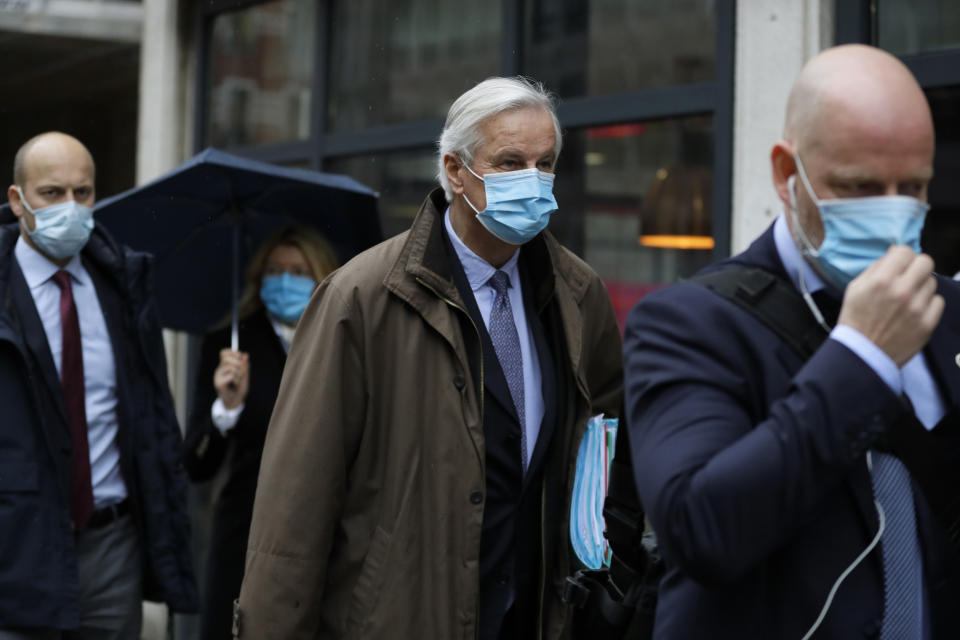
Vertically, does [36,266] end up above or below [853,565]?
above

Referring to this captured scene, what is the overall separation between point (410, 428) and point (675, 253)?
8.97 feet

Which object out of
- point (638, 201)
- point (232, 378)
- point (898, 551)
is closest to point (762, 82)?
point (638, 201)

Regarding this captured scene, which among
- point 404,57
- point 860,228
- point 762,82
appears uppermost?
point 404,57

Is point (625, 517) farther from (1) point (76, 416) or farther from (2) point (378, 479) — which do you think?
(1) point (76, 416)

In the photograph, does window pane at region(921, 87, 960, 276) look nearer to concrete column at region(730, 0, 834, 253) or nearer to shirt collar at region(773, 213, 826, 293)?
concrete column at region(730, 0, 834, 253)

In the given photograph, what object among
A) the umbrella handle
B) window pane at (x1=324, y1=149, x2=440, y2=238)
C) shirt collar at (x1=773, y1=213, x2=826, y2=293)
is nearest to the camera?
shirt collar at (x1=773, y1=213, x2=826, y2=293)

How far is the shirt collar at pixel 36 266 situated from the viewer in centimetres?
435

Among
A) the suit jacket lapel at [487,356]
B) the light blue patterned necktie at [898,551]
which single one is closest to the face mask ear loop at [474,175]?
the suit jacket lapel at [487,356]

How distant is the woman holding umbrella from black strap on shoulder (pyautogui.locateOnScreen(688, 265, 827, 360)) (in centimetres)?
332

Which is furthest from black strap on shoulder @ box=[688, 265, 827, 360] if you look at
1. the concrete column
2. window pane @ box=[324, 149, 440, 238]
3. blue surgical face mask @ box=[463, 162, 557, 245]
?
window pane @ box=[324, 149, 440, 238]

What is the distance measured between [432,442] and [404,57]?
430cm

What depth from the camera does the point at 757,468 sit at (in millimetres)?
1545

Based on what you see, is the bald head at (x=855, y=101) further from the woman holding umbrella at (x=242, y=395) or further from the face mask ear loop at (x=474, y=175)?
the woman holding umbrella at (x=242, y=395)

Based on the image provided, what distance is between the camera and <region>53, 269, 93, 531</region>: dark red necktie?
164 inches
